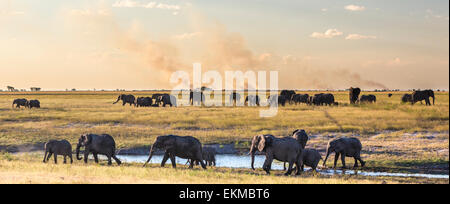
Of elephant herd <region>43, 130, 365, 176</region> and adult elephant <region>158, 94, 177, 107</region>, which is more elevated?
adult elephant <region>158, 94, 177, 107</region>

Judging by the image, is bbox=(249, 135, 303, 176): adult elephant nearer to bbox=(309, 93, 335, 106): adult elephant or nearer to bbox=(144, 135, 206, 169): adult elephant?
bbox=(144, 135, 206, 169): adult elephant

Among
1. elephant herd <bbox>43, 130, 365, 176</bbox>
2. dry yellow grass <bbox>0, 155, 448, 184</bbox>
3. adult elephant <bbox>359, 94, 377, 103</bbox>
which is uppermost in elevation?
adult elephant <bbox>359, 94, 377, 103</bbox>

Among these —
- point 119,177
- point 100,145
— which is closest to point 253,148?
point 119,177

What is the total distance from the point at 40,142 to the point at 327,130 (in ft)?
65.4

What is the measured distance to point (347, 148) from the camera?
902 inches

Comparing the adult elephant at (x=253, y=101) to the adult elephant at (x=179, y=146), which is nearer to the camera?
the adult elephant at (x=179, y=146)

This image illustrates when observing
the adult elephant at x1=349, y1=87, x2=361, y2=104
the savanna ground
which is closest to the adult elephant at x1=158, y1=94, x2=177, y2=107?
the savanna ground

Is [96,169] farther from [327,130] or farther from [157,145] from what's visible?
[327,130]

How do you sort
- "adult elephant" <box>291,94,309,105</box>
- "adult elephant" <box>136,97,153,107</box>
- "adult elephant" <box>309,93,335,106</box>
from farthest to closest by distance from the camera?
"adult elephant" <box>291,94,309,105</box> < "adult elephant" <box>136,97,153,107</box> < "adult elephant" <box>309,93,335,106</box>

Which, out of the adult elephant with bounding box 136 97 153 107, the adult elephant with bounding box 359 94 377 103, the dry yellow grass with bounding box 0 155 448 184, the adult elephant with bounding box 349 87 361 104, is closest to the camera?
the dry yellow grass with bounding box 0 155 448 184

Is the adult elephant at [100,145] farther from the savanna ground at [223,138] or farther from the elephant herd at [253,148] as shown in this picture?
the savanna ground at [223,138]

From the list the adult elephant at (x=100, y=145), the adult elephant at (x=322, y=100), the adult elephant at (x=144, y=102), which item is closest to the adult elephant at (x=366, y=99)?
the adult elephant at (x=322, y=100)

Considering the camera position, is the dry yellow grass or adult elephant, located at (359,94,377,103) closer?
the dry yellow grass
